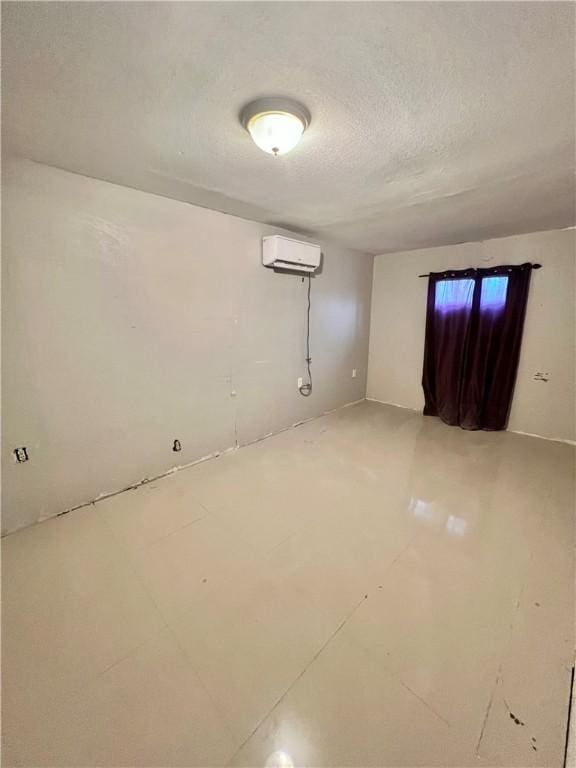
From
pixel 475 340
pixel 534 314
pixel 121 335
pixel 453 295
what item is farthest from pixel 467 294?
pixel 121 335

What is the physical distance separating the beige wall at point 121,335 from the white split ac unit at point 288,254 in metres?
0.12

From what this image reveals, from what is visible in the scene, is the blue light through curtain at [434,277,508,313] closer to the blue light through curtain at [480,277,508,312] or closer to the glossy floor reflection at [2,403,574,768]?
the blue light through curtain at [480,277,508,312]

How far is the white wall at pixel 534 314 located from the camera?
3059 millimetres

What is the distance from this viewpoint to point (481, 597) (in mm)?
1451

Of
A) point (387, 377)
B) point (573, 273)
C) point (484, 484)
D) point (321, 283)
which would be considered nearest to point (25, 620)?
point (484, 484)

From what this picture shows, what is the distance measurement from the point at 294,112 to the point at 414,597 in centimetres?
223

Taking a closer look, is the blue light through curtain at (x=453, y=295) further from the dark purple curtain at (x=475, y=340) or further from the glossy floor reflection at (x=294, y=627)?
the glossy floor reflection at (x=294, y=627)

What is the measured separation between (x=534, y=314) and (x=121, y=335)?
4011 millimetres

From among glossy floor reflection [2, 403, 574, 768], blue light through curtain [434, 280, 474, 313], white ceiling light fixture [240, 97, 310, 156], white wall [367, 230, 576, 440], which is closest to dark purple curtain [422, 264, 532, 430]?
blue light through curtain [434, 280, 474, 313]

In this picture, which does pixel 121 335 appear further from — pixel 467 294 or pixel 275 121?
pixel 467 294

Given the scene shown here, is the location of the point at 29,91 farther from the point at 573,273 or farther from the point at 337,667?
the point at 573,273

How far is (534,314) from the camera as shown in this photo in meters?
3.21

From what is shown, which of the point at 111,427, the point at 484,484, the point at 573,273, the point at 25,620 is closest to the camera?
the point at 25,620

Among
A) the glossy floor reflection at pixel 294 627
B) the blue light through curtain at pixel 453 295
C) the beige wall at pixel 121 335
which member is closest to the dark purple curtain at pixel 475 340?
the blue light through curtain at pixel 453 295
